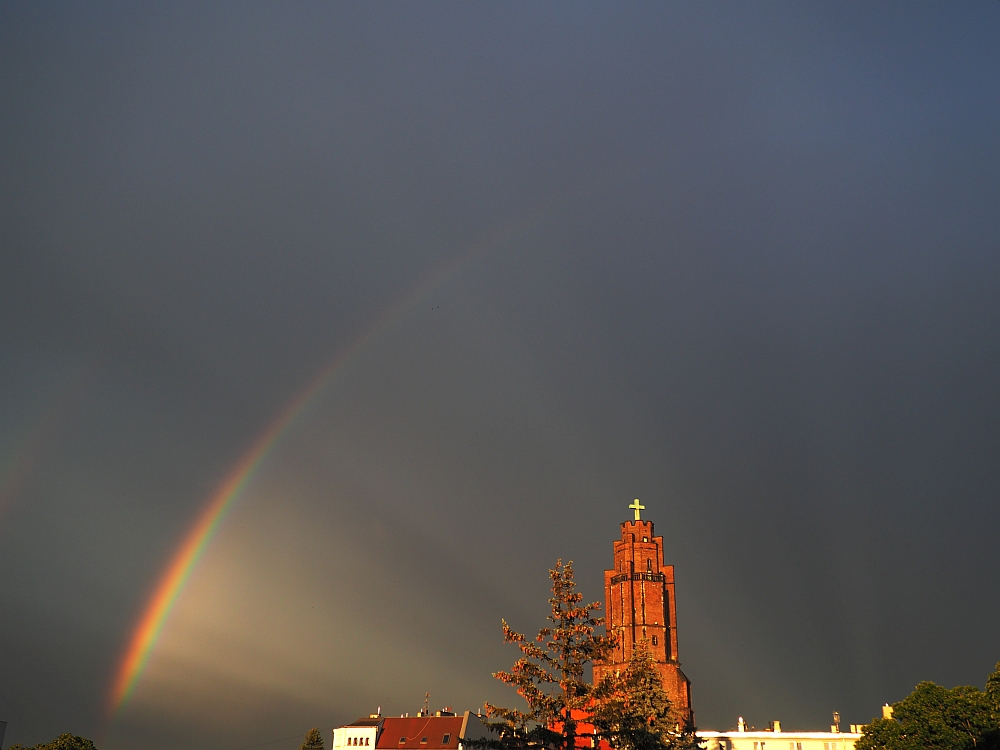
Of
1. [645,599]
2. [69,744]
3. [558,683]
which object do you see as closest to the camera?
[558,683]

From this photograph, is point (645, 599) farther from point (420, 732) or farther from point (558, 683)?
point (558, 683)

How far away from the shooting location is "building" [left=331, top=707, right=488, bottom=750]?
3949 inches

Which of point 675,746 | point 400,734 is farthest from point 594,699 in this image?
point 400,734

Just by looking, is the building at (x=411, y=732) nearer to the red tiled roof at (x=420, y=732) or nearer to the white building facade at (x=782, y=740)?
the red tiled roof at (x=420, y=732)

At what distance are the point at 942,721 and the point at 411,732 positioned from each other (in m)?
63.0

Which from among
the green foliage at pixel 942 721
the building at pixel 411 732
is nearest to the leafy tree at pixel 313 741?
the building at pixel 411 732

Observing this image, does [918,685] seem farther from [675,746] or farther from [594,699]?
[594,699]

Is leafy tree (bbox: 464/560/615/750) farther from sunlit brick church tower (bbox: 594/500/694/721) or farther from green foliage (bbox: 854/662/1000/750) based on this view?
sunlit brick church tower (bbox: 594/500/694/721)

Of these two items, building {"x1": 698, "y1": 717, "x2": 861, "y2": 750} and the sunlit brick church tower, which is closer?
building {"x1": 698, "y1": 717, "x2": 861, "y2": 750}

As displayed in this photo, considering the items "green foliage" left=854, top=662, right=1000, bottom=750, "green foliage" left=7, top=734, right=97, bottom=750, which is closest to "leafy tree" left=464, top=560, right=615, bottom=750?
"green foliage" left=854, top=662, right=1000, bottom=750

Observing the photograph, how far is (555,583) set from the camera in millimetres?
38531

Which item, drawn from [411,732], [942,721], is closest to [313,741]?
[411,732]

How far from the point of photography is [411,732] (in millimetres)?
102812

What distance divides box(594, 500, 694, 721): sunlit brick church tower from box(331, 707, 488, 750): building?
20.0 m
